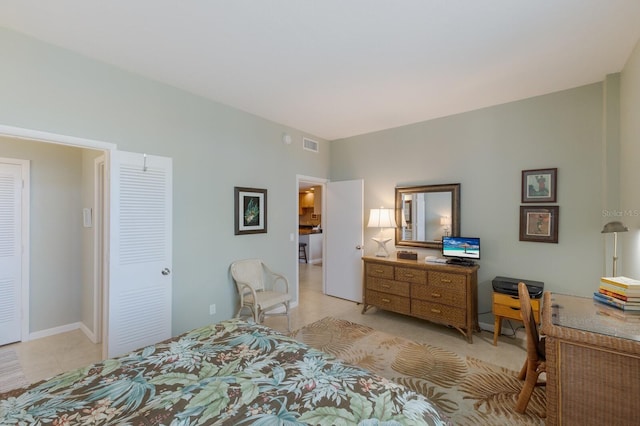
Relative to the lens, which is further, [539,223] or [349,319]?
[349,319]

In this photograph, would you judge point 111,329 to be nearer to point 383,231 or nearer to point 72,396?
point 72,396

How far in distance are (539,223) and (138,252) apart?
4369mm

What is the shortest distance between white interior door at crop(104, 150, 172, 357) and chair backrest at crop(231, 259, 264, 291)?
0.79 metres

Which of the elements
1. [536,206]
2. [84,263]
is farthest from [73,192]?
[536,206]

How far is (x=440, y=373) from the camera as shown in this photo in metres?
2.54

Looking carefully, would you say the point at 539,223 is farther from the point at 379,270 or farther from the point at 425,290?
the point at 379,270

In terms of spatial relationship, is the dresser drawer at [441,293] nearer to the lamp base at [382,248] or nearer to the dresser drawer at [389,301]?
the dresser drawer at [389,301]

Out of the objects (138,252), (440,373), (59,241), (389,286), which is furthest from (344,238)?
(59,241)

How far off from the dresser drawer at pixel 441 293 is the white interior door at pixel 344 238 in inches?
47.0

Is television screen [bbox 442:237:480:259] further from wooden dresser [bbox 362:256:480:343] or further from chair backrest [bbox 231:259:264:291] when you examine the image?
chair backrest [bbox 231:259:264:291]

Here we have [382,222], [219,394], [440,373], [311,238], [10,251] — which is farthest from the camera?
[311,238]

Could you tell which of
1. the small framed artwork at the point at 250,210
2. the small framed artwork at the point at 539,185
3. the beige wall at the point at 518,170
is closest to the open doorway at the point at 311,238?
the small framed artwork at the point at 250,210

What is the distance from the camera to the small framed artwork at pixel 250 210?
362 centimetres

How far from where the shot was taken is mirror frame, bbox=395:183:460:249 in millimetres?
3723
